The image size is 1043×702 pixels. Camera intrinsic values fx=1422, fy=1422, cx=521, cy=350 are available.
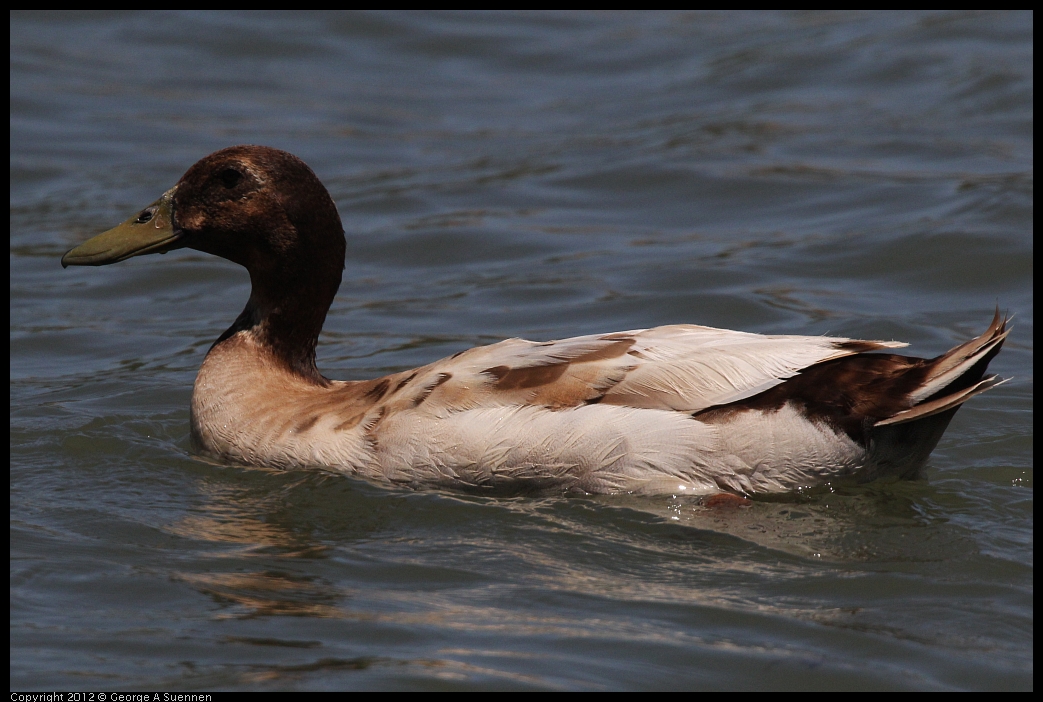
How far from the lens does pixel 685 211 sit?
12516mm

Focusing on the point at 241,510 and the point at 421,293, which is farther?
the point at 421,293

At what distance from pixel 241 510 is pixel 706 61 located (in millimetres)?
12208

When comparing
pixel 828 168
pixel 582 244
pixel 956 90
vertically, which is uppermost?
pixel 956 90

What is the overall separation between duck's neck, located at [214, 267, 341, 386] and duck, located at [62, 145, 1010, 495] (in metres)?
0.46

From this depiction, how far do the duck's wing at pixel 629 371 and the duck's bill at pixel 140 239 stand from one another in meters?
1.68

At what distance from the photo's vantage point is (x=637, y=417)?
591 centimetres

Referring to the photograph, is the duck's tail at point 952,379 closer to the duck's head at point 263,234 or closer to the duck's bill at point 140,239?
the duck's head at point 263,234

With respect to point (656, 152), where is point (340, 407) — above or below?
below

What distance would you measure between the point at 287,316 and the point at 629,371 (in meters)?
2.04

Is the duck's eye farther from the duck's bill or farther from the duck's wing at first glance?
the duck's wing

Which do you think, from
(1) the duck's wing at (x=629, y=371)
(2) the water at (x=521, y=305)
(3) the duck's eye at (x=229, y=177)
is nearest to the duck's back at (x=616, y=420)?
(1) the duck's wing at (x=629, y=371)

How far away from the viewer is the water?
499 centimetres

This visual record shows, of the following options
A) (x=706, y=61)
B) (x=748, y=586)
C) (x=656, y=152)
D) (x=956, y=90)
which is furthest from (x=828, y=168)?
(x=748, y=586)

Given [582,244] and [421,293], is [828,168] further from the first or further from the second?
[421,293]
